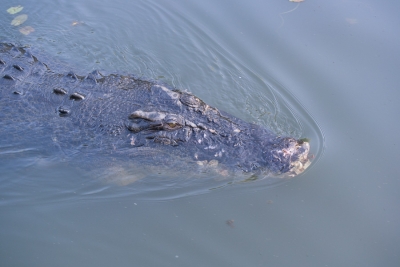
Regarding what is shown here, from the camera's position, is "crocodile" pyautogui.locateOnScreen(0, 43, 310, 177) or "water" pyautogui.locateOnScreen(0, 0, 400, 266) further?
"crocodile" pyautogui.locateOnScreen(0, 43, 310, 177)

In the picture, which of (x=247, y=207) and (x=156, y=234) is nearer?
(x=156, y=234)

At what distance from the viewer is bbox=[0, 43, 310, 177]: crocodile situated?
16.8ft

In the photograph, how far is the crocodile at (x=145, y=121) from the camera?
201 inches

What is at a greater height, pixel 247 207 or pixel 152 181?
pixel 247 207

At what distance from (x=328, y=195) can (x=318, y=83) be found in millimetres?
2372

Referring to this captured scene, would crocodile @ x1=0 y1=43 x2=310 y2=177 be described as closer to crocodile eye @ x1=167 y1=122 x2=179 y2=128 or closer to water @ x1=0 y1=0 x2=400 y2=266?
crocodile eye @ x1=167 y1=122 x2=179 y2=128

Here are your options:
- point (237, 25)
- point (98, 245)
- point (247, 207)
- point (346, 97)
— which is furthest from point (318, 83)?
point (98, 245)

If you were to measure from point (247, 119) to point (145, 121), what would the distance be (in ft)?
5.69

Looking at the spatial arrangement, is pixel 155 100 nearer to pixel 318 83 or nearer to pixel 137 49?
pixel 137 49

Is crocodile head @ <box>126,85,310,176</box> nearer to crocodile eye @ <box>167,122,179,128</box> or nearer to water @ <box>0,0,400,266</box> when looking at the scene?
crocodile eye @ <box>167,122,179,128</box>

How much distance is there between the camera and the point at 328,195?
5.16 m

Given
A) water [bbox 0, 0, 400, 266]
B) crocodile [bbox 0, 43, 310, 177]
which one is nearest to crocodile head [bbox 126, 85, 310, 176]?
crocodile [bbox 0, 43, 310, 177]

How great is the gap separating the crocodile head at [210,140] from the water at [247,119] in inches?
11.7

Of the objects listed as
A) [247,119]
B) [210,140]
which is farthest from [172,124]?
[247,119]
